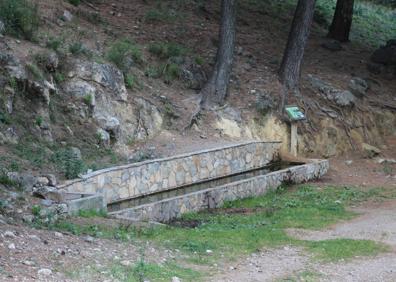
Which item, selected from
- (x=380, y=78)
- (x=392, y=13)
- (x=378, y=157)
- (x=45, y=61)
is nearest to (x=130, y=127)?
(x=45, y=61)

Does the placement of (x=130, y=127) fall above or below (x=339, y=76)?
below

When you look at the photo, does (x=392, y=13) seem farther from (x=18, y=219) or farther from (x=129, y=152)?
(x=18, y=219)

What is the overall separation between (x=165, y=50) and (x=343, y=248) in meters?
8.61

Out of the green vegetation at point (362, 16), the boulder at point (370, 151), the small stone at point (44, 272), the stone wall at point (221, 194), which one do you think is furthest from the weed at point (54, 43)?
the green vegetation at point (362, 16)

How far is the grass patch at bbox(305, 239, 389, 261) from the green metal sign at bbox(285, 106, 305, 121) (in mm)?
6902

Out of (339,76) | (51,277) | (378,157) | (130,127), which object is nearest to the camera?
(51,277)

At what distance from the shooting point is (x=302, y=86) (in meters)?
18.1

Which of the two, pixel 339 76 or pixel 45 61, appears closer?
pixel 45 61

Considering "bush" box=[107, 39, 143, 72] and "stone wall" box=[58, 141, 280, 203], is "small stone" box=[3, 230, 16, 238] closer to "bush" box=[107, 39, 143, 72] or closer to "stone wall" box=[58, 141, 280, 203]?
"stone wall" box=[58, 141, 280, 203]

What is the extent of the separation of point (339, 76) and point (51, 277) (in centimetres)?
1415

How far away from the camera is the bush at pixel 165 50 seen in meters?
16.6

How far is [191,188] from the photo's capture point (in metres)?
13.3

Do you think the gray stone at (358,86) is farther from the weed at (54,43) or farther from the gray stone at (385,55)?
the weed at (54,43)

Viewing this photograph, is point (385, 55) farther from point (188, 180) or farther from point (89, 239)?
point (89, 239)
